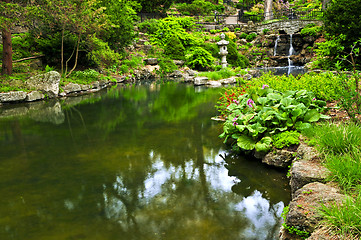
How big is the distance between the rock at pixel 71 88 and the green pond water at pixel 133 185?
6250 millimetres

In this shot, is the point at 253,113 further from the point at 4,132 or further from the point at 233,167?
the point at 4,132

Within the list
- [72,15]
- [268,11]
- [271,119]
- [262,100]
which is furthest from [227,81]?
[268,11]

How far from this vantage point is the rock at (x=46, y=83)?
12448 mm

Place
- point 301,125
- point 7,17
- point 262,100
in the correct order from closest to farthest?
1. point 301,125
2. point 262,100
3. point 7,17

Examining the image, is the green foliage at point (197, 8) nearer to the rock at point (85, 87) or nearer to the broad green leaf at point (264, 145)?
the rock at point (85, 87)

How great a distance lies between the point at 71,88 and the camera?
1397cm

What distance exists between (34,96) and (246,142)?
1052cm

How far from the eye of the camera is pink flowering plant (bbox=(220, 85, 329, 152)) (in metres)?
4.92

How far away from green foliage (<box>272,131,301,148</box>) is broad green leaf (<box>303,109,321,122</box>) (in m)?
0.42

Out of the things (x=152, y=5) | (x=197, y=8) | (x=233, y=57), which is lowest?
(x=233, y=57)

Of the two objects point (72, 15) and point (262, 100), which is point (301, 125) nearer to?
point (262, 100)

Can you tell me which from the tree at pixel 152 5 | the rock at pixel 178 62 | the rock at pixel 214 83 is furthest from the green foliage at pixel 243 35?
the rock at pixel 214 83

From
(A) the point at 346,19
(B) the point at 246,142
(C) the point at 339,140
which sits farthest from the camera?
(A) the point at 346,19

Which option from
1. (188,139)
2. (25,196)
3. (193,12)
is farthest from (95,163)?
(193,12)
